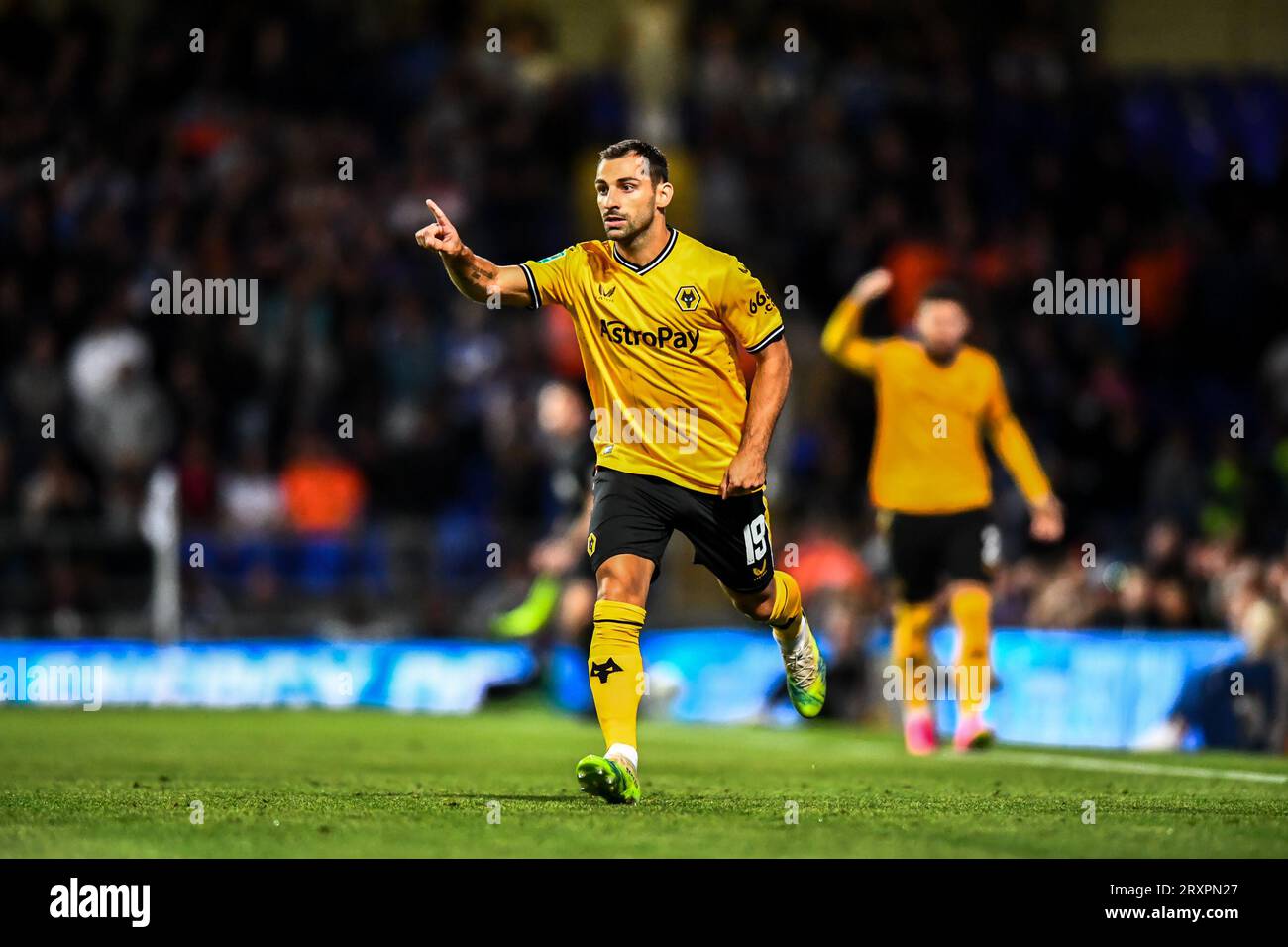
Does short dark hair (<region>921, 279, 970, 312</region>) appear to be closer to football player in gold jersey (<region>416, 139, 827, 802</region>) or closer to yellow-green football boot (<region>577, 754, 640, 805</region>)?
football player in gold jersey (<region>416, 139, 827, 802</region>)

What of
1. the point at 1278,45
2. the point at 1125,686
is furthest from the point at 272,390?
the point at 1278,45

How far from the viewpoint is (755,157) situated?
23.5 meters

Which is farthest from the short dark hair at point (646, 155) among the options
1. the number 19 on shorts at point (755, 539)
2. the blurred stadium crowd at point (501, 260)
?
the blurred stadium crowd at point (501, 260)

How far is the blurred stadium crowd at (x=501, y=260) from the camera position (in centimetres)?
1923

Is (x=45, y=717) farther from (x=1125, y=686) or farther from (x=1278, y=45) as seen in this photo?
(x=1278, y=45)

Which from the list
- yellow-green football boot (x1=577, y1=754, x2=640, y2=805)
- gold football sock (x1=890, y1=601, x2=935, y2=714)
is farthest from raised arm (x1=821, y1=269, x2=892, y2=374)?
yellow-green football boot (x1=577, y1=754, x2=640, y2=805)

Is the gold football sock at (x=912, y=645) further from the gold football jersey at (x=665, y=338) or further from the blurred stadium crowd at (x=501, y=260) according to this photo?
the gold football jersey at (x=665, y=338)

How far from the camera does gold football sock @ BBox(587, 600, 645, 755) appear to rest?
8.55m

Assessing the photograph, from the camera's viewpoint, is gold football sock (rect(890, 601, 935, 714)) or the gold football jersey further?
gold football sock (rect(890, 601, 935, 714))

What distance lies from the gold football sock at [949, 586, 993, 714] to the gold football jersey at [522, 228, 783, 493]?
3665mm

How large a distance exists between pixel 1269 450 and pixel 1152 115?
702 centimetres

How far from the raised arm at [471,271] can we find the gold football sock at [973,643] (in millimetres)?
4294

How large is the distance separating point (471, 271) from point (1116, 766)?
488cm

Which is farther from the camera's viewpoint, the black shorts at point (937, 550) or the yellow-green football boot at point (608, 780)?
the black shorts at point (937, 550)
